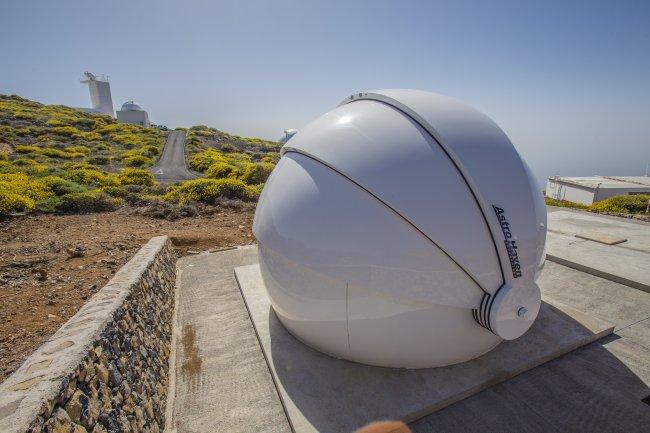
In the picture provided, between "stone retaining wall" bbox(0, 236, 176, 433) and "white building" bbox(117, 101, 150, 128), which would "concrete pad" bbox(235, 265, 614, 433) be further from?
"white building" bbox(117, 101, 150, 128)

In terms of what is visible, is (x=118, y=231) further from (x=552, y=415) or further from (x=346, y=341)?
(x=552, y=415)

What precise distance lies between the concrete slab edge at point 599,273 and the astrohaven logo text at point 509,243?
17.2ft

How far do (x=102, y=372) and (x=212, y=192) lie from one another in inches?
487

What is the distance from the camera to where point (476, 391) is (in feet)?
12.7

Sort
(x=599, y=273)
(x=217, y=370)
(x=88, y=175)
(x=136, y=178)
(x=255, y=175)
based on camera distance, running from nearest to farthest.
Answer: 1. (x=217, y=370)
2. (x=599, y=273)
3. (x=88, y=175)
4. (x=136, y=178)
5. (x=255, y=175)

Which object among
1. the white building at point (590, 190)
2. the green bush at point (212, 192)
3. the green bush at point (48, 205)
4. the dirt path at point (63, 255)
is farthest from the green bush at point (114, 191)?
the white building at point (590, 190)

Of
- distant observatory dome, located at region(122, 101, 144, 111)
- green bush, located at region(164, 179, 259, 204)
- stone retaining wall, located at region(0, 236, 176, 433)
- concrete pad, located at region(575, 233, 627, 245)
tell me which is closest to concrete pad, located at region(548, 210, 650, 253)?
concrete pad, located at region(575, 233, 627, 245)

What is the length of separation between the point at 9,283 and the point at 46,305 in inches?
53.2

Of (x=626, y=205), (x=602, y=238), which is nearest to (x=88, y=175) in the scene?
(x=602, y=238)

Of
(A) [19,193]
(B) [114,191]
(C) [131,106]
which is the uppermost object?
(C) [131,106]

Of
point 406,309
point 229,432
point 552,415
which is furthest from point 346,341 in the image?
point 552,415

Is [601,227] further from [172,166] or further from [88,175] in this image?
[172,166]

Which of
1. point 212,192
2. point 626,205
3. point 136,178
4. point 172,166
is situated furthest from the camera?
point 172,166

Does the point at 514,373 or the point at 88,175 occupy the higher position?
the point at 88,175
